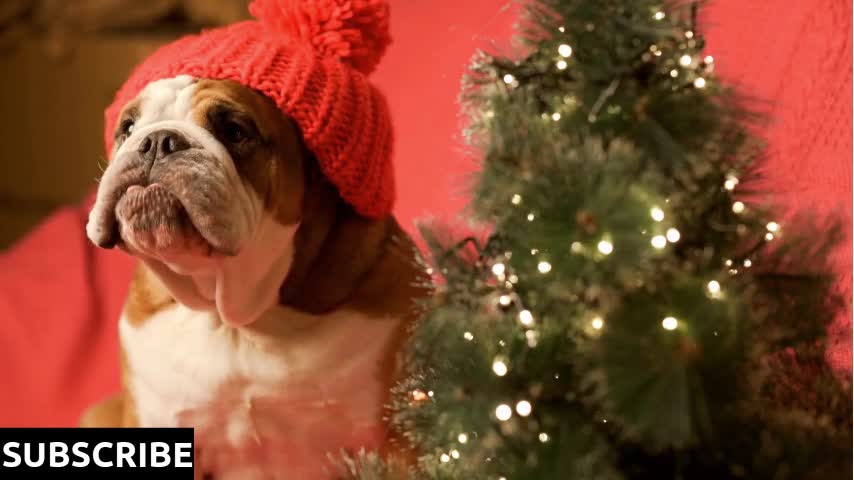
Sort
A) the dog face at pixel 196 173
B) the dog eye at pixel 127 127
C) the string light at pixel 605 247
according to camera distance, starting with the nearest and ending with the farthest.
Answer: the string light at pixel 605 247
the dog face at pixel 196 173
the dog eye at pixel 127 127

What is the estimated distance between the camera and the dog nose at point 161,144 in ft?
3.11

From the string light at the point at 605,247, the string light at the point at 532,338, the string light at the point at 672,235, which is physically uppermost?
the string light at the point at 672,235

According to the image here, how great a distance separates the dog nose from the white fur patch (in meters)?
0.24

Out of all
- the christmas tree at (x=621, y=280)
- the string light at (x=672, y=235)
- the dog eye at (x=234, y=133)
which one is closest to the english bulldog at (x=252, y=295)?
the dog eye at (x=234, y=133)

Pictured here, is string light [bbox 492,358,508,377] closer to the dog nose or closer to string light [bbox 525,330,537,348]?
string light [bbox 525,330,537,348]

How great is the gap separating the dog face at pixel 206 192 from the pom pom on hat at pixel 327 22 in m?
0.13

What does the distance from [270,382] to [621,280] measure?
509 mm

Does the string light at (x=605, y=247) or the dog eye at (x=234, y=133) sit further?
the dog eye at (x=234, y=133)

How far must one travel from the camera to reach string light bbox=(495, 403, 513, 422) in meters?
0.76

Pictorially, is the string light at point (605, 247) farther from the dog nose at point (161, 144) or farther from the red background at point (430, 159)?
the dog nose at point (161, 144)

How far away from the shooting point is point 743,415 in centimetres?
75

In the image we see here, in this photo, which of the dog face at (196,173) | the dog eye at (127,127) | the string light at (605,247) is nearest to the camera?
the string light at (605,247)

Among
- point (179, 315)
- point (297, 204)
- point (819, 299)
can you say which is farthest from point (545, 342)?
point (179, 315)

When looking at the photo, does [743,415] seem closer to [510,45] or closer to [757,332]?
[757,332]
